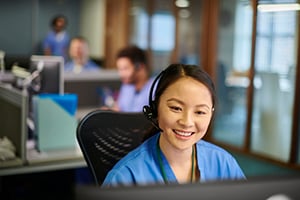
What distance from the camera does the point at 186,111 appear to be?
37.0 inches

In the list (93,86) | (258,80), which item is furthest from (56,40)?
(258,80)

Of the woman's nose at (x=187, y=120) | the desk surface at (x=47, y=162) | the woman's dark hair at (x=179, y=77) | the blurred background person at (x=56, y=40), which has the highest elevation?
the blurred background person at (x=56, y=40)

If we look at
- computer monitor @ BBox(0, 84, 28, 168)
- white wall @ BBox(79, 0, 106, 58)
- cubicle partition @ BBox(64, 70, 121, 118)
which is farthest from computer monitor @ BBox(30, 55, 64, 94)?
white wall @ BBox(79, 0, 106, 58)

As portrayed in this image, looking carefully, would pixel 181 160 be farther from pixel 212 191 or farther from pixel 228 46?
pixel 228 46

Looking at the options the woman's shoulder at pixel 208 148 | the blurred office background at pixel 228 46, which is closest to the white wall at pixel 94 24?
the blurred office background at pixel 228 46

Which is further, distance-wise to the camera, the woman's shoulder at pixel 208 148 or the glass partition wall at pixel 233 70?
the glass partition wall at pixel 233 70

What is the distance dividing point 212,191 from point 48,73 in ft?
7.09

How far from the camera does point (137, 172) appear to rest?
0.96 metres

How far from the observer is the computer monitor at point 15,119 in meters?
2.03

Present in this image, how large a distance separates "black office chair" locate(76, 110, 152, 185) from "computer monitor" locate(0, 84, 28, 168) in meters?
0.58

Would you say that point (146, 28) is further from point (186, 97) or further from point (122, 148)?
point (186, 97)

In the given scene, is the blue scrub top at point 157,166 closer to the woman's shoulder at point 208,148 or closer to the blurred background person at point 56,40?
the woman's shoulder at point 208,148

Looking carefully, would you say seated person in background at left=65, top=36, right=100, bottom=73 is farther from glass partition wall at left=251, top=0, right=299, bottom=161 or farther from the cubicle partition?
glass partition wall at left=251, top=0, right=299, bottom=161

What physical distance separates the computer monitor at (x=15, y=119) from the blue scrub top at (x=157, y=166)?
1.12m
